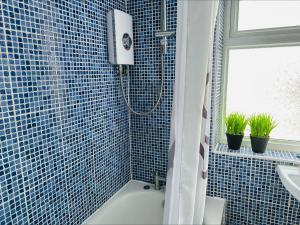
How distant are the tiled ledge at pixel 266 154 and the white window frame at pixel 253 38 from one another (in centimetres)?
6

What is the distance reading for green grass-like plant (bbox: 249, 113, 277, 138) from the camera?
1433 mm

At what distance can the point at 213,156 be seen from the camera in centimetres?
151

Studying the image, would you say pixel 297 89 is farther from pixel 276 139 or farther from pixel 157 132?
pixel 157 132

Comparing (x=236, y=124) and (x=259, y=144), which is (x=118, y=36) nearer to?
(x=236, y=124)

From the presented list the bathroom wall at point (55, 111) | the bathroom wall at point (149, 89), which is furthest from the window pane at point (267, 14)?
the bathroom wall at point (55, 111)

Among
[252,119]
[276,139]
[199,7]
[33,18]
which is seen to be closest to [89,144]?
[33,18]

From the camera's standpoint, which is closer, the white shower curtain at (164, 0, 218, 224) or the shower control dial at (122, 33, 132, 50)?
the white shower curtain at (164, 0, 218, 224)

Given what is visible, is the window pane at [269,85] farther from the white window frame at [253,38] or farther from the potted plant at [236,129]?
the potted plant at [236,129]

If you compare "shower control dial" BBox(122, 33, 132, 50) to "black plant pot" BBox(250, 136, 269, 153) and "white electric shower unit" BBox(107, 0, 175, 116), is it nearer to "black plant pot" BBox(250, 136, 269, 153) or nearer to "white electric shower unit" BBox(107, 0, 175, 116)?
"white electric shower unit" BBox(107, 0, 175, 116)

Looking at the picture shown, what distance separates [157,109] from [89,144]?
59 centimetres

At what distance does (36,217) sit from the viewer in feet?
3.23

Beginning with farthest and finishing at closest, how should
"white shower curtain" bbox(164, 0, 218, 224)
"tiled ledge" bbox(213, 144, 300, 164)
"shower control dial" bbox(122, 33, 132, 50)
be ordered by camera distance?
"shower control dial" bbox(122, 33, 132, 50), "tiled ledge" bbox(213, 144, 300, 164), "white shower curtain" bbox(164, 0, 218, 224)

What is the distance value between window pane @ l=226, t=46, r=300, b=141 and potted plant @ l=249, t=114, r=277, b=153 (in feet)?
0.48

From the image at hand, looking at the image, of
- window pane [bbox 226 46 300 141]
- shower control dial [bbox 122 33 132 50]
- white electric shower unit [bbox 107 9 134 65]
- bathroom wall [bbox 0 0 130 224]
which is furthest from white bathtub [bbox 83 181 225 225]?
shower control dial [bbox 122 33 132 50]
